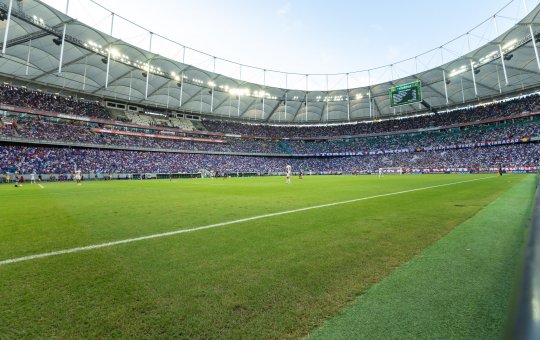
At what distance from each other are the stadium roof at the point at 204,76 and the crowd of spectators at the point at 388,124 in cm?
349

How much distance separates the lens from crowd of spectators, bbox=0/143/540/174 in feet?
118

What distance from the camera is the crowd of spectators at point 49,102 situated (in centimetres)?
3962

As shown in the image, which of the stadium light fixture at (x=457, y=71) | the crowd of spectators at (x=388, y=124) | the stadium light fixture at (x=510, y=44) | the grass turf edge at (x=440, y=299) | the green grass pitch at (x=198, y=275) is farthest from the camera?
the crowd of spectators at (x=388, y=124)

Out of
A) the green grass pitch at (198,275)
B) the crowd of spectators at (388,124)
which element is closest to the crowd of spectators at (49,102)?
the crowd of spectators at (388,124)

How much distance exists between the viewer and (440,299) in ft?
8.55

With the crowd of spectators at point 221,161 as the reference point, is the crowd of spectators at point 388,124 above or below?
above

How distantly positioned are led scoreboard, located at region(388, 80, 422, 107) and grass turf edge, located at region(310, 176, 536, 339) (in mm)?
40579

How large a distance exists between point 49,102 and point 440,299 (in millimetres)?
58519

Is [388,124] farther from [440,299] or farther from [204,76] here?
[440,299]

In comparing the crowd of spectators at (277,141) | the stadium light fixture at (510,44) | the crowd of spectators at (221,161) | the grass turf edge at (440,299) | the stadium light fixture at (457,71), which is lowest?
the grass turf edge at (440,299)

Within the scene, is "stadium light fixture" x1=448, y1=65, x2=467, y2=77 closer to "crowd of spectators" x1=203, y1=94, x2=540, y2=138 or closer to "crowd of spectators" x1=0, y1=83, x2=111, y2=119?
"crowd of spectators" x1=203, y1=94, x2=540, y2=138

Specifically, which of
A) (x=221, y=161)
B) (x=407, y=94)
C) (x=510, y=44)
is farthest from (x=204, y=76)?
(x=510, y=44)

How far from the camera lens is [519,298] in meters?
0.74

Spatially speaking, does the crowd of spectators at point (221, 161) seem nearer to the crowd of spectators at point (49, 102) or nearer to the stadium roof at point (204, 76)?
the crowd of spectators at point (49, 102)
